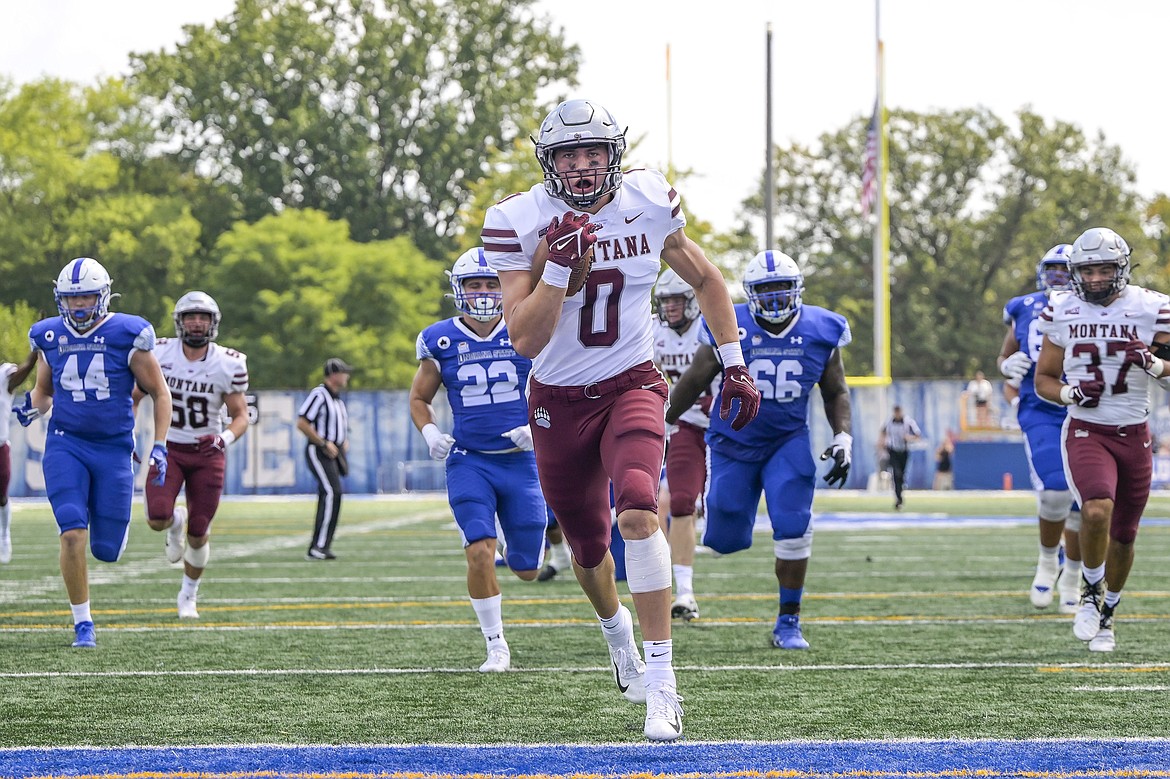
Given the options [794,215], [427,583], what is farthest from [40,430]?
[794,215]

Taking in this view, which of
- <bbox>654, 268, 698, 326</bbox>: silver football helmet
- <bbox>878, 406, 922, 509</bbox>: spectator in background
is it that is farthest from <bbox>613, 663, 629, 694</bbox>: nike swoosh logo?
<bbox>878, 406, 922, 509</bbox>: spectator in background

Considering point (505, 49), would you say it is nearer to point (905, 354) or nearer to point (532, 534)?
point (905, 354)

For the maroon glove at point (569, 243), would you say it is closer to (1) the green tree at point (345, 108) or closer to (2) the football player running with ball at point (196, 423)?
(2) the football player running with ball at point (196, 423)

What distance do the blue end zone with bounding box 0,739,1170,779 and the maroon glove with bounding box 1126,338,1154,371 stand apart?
247cm

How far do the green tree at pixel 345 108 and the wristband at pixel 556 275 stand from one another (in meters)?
41.7

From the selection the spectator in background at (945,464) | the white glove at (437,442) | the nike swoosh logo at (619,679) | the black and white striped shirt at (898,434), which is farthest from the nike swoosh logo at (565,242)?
the spectator in background at (945,464)

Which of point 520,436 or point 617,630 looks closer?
point 617,630

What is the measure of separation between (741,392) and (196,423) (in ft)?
15.3

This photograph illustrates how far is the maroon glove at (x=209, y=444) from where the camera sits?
862 cm

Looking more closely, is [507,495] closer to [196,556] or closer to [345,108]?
[196,556]

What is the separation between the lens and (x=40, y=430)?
26.2m

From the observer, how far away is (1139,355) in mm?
6660

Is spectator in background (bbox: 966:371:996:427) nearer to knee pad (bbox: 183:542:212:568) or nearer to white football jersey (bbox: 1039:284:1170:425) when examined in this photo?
knee pad (bbox: 183:542:212:568)

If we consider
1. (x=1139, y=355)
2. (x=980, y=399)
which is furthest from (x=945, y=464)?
(x=1139, y=355)
